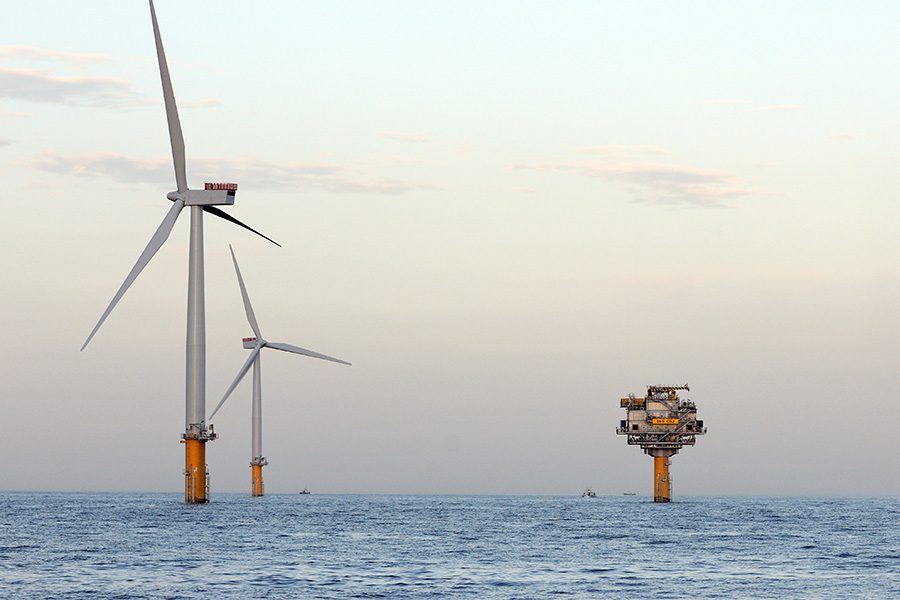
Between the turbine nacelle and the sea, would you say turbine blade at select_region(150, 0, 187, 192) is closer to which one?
the turbine nacelle

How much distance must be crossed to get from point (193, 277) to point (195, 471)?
81.6 feet

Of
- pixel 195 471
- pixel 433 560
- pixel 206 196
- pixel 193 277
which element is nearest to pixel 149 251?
pixel 193 277

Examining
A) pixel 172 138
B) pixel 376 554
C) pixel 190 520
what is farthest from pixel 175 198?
pixel 376 554

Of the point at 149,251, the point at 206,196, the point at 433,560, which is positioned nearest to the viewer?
the point at 433,560

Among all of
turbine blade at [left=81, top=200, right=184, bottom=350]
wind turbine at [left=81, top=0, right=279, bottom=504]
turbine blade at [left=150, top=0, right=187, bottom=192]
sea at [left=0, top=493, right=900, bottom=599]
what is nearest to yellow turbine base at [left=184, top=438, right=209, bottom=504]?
wind turbine at [left=81, top=0, right=279, bottom=504]

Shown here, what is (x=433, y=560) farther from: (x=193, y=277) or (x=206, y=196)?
(x=206, y=196)

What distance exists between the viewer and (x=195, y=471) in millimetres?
168750

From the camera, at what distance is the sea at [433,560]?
78500 mm

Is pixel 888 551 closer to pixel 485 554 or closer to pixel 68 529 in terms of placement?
pixel 485 554

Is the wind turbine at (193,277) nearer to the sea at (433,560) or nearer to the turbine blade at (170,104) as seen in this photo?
the turbine blade at (170,104)

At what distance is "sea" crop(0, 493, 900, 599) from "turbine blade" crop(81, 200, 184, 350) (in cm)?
2220

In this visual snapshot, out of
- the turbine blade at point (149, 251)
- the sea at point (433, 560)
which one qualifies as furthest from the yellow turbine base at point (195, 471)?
the turbine blade at point (149, 251)

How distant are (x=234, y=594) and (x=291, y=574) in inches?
465

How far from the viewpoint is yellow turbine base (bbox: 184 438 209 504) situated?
163500 millimetres
